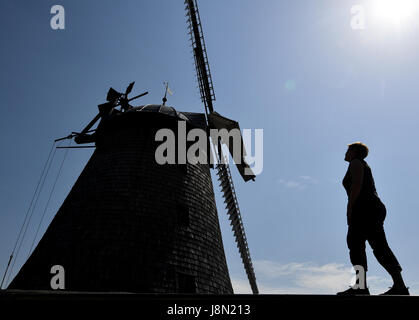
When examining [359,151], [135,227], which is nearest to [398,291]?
[359,151]

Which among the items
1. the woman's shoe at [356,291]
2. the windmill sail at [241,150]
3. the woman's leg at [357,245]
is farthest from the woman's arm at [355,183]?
the windmill sail at [241,150]

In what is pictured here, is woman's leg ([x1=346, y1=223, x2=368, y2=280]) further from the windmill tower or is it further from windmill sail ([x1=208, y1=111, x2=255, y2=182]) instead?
windmill sail ([x1=208, y1=111, x2=255, y2=182])

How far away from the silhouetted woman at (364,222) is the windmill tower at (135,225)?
719cm

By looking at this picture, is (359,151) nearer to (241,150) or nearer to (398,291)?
(398,291)

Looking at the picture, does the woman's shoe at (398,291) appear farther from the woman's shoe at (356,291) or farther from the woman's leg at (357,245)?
the woman's leg at (357,245)

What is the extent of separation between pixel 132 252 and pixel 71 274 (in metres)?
2.07

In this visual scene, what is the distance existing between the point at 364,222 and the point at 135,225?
8.13 meters

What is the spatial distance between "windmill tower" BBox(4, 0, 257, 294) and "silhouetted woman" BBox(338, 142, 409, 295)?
7193 mm

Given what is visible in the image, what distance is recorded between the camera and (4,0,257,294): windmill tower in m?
8.84

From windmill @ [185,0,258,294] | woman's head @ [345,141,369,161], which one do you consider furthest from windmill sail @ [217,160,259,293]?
woman's head @ [345,141,369,161]

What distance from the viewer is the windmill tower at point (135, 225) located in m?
8.84

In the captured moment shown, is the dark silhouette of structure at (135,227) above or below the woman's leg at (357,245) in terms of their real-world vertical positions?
above

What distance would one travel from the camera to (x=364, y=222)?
3203 millimetres
